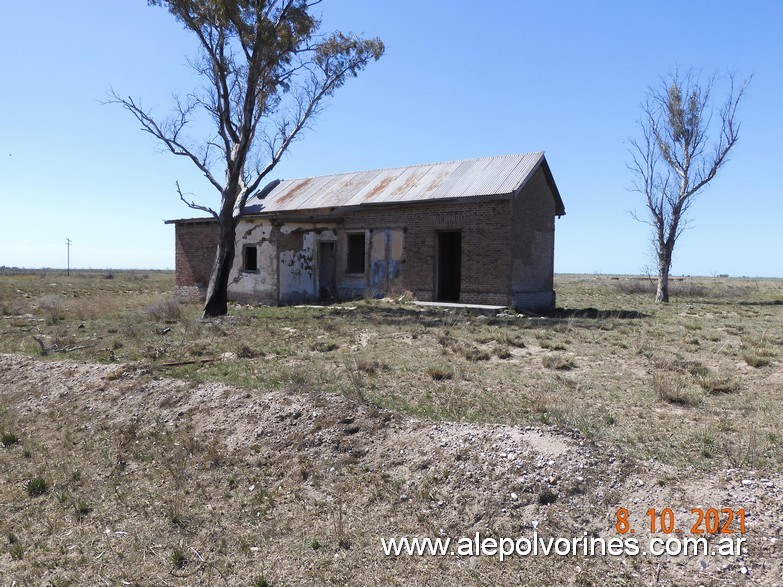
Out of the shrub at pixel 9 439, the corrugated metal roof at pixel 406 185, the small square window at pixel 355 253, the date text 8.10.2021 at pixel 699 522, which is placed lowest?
the shrub at pixel 9 439

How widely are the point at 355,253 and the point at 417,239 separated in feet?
11.1

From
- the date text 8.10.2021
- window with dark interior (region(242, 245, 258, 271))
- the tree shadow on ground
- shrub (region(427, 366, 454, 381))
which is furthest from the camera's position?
window with dark interior (region(242, 245, 258, 271))

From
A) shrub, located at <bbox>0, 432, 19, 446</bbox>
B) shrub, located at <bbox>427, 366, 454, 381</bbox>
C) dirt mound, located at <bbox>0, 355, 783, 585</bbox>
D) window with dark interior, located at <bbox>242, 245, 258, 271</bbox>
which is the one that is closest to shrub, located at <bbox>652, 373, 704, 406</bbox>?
dirt mound, located at <bbox>0, 355, 783, 585</bbox>

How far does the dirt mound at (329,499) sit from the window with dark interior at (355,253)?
1333 cm

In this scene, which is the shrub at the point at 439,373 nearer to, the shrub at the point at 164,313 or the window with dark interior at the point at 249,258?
the shrub at the point at 164,313

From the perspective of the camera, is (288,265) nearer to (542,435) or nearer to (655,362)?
(655,362)

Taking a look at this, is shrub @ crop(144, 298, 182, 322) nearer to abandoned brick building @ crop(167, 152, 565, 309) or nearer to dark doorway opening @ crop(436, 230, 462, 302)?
abandoned brick building @ crop(167, 152, 565, 309)

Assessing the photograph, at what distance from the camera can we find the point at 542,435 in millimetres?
5586

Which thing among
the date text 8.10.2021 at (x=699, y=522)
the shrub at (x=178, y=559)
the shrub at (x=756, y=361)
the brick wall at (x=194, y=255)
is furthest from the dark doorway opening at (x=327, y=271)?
the date text 8.10.2021 at (x=699, y=522)

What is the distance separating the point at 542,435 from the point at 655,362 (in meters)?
4.52

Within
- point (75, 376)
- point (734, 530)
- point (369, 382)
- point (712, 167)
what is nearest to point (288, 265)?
point (75, 376)

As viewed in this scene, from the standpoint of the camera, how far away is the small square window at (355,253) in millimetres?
20734

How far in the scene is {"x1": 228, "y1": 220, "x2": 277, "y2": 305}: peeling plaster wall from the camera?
63.3 ft

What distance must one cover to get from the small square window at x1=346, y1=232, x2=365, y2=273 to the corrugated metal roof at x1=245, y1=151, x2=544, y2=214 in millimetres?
1318
